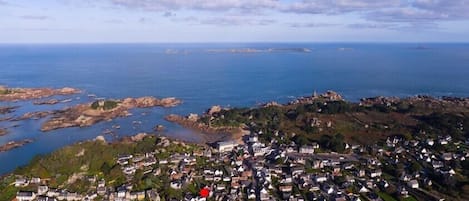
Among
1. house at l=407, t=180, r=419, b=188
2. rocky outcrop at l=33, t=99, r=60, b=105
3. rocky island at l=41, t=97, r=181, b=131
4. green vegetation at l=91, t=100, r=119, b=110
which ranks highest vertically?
house at l=407, t=180, r=419, b=188

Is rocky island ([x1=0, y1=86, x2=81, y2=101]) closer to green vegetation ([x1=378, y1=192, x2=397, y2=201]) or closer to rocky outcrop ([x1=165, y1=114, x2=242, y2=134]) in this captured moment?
rocky outcrop ([x1=165, y1=114, x2=242, y2=134])

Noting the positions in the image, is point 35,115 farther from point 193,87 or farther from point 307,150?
point 307,150

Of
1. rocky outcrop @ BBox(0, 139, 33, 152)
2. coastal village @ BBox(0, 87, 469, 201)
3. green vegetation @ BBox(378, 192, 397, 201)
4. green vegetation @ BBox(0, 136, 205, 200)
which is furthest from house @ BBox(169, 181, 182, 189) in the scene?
rocky outcrop @ BBox(0, 139, 33, 152)

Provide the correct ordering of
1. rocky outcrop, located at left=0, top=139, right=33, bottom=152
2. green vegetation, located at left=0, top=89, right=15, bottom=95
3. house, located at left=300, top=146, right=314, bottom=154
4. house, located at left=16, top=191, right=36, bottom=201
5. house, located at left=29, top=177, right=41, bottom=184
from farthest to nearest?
green vegetation, located at left=0, top=89, right=15, bottom=95
rocky outcrop, located at left=0, top=139, right=33, bottom=152
house, located at left=300, top=146, right=314, bottom=154
house, located at left=29, top=177, right=41, bottom=184
house, located at left=16, top=191, right=36, bottom=201

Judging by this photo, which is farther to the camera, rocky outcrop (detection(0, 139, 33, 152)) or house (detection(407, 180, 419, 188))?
A: rocky outcrop (detection(0, 139, 33, 152))

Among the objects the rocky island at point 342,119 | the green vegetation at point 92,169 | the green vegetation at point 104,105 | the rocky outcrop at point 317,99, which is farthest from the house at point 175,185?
the rocky outcrop at point 317,99

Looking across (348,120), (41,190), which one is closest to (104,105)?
(41,190)

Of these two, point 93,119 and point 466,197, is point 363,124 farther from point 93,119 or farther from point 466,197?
point 93,119
